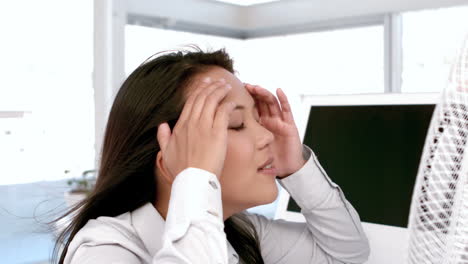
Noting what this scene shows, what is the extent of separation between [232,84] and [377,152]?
0.52 metres

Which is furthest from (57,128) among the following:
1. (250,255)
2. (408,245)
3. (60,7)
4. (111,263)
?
(408,245)

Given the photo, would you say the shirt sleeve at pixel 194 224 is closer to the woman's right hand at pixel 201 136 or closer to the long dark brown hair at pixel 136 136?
the woman's right hand at pixel 201 136

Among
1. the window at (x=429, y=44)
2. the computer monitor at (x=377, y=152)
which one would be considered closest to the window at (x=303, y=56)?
the window at (x=429, y=44)

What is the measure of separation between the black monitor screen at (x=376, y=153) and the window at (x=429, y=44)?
258cm

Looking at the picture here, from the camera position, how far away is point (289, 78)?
4758mm

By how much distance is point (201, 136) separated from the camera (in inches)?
28.2

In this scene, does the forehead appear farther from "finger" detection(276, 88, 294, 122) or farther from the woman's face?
"finger" detection(276, 88, 294, 122)

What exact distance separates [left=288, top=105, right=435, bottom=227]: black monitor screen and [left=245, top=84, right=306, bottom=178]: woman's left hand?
281mm

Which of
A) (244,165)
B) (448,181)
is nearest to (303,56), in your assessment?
Result: (244,165)

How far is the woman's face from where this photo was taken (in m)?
0.88

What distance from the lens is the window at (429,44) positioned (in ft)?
12.5

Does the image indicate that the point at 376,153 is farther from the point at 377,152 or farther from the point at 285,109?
the point at 285,109

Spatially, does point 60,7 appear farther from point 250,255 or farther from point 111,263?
point 111,263

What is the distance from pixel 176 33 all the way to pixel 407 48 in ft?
5.86
